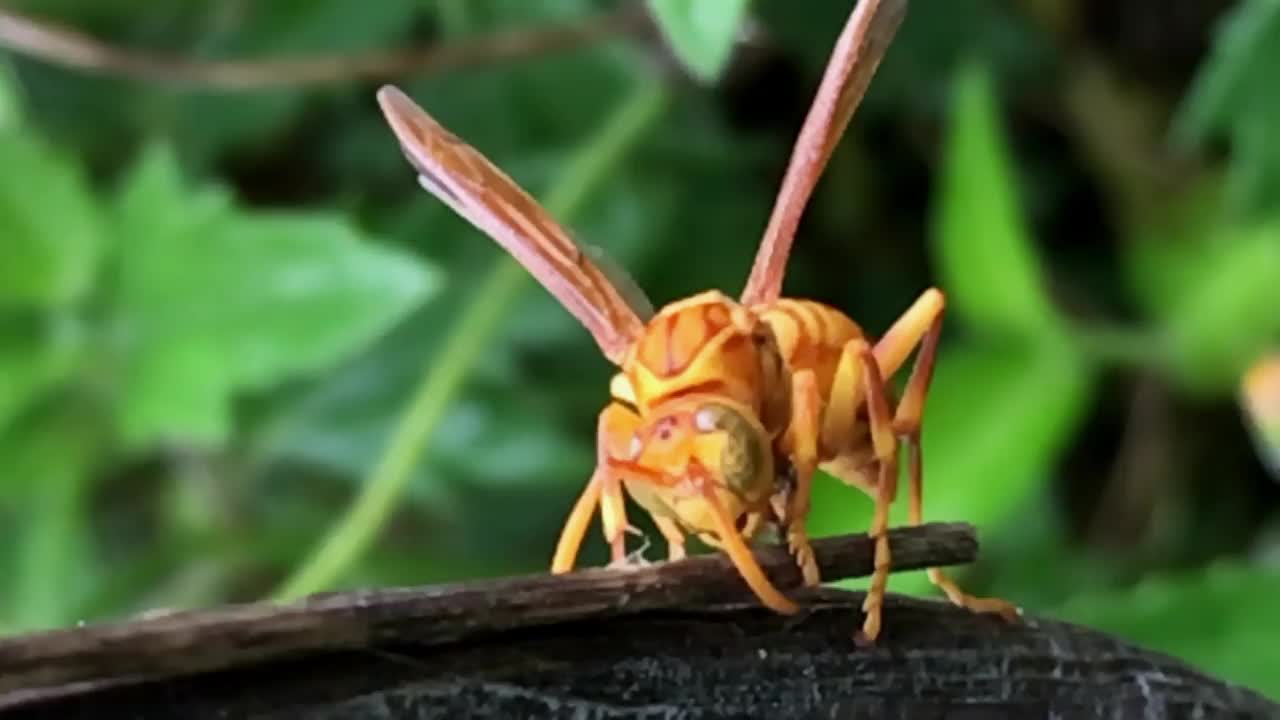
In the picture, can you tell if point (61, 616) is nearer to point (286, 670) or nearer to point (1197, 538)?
point (1197, 538)

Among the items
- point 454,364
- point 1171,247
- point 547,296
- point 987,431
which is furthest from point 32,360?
point 1171,247

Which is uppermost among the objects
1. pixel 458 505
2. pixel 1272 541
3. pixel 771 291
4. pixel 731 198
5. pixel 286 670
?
pixel 731 198

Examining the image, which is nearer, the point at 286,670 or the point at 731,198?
the point at 286,670

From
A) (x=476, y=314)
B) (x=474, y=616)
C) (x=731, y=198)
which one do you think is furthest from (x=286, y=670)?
(x=731, y=198)

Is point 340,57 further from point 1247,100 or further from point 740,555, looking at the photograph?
point 740,555

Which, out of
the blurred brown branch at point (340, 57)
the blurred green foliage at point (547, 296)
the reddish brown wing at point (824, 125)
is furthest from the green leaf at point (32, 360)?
the reddish brown wing at point (824, 125)
